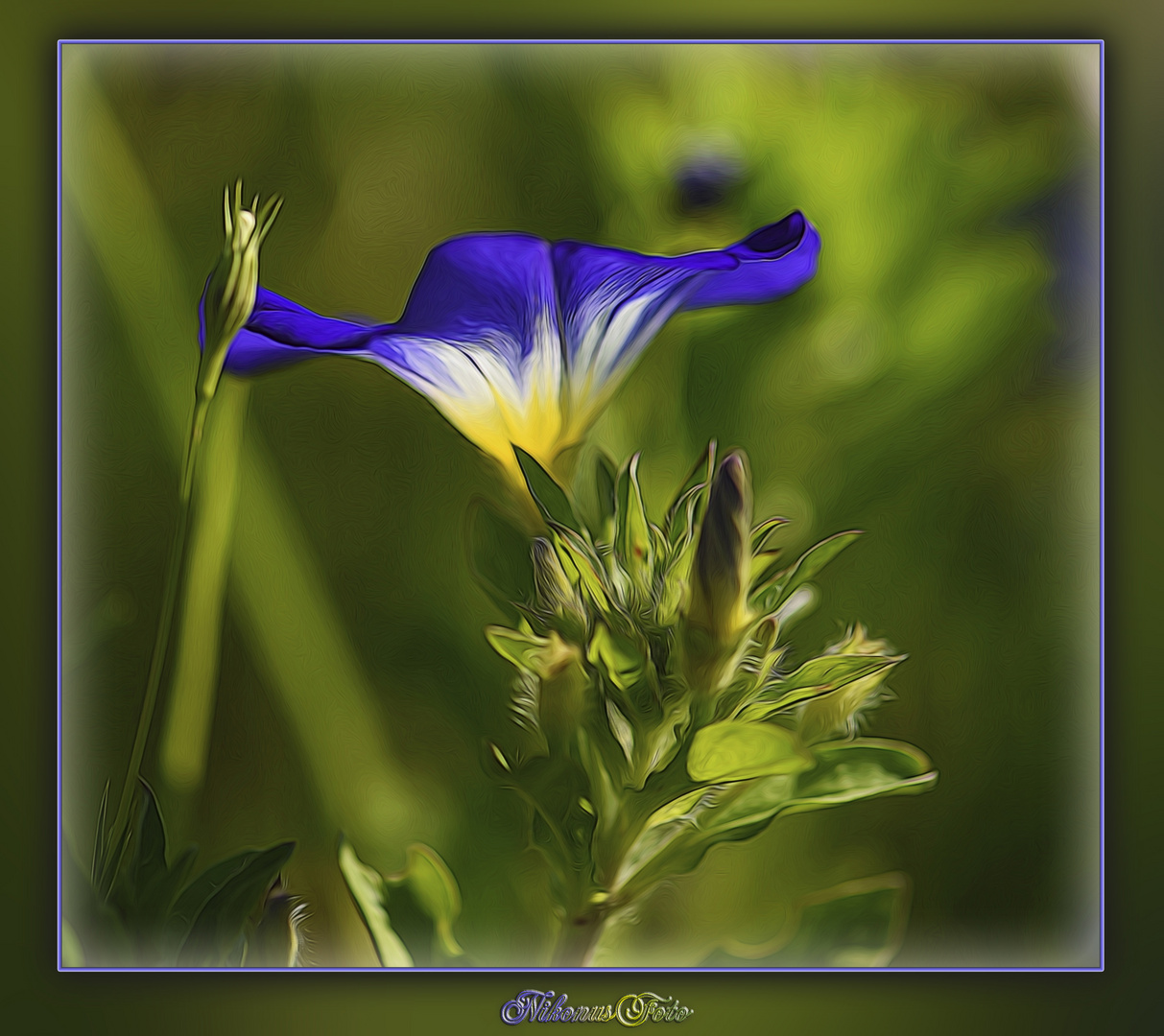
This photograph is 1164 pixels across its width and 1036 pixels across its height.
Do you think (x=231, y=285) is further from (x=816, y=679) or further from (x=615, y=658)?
(x=816, y=679)

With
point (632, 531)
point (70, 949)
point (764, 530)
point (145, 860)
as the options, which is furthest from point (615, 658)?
point (70, 949)

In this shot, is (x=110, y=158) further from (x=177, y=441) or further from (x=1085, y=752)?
(x=1085, y=752)

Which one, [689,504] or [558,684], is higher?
[689,504]

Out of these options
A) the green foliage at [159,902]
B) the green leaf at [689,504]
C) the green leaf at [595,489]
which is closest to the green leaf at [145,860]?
the green foliage at [159,902]

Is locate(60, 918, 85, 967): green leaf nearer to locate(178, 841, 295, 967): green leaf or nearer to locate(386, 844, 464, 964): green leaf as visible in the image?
locate(178, 841, 295, 967): green leaf

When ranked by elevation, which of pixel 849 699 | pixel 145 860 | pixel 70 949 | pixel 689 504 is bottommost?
pixel 70 949
